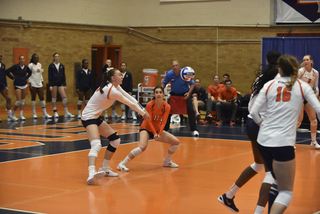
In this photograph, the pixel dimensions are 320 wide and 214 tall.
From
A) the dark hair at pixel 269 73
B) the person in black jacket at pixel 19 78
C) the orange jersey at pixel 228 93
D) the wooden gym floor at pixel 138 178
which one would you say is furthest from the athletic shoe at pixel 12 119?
the dark hair at pixel 269 73

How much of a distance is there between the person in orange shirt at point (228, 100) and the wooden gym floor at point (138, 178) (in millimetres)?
3121

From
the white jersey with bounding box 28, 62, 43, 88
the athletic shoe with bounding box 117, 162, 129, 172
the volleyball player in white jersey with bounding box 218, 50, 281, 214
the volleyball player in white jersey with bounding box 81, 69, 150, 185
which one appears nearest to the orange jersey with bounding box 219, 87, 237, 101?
the white jersey with bounding box 28, 62, 43, 88

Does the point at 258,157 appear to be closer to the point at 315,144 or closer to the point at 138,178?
the point at 138,178

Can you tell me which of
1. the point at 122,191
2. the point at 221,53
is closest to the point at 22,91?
the point at 221,53

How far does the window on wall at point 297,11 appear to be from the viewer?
60.0 ft

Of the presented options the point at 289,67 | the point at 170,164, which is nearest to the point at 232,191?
the point at 289,67

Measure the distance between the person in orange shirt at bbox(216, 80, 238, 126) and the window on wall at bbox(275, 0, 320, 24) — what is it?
5400 mm

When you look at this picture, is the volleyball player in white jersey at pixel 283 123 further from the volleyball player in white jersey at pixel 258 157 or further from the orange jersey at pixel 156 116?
the orange jersey at pixel 156 116

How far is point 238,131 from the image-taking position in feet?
43.8

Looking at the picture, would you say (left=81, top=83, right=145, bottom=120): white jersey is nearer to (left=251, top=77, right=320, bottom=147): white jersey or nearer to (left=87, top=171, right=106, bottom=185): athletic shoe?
(left=87, top=171, right=106, bottom=185): athletic shoe

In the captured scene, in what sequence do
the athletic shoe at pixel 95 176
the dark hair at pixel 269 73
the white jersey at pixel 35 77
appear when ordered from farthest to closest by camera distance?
the white jersey at pixel 35 77 → the athletic shoe at pixel 95 176 → the dark hair at pixel 269 73

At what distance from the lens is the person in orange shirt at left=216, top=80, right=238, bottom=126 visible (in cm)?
1505

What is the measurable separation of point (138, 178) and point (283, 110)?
3445 mm

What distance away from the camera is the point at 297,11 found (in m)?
18.6
